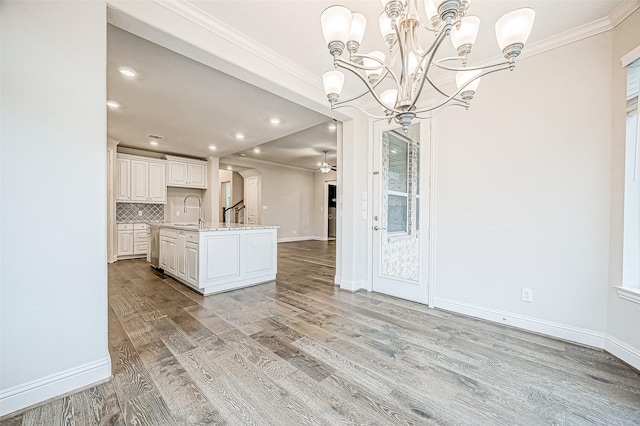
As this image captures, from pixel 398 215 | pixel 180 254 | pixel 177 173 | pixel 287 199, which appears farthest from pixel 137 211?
pixel 398 215

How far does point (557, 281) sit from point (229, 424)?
9.09 feet

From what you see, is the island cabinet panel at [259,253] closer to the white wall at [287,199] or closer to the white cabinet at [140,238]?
the white cabinet at [140,238]

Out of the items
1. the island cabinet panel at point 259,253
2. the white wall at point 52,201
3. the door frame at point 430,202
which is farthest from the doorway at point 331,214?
the white wall at point 52,201

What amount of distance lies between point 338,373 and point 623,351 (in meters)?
2.14

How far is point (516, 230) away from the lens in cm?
251

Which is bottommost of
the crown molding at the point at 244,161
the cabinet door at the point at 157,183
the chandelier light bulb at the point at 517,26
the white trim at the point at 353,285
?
the white trim at the point at 353,285

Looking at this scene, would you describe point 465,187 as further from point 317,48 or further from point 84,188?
point 84,188

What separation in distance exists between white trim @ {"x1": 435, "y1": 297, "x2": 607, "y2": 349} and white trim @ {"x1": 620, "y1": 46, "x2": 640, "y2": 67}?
2092mm

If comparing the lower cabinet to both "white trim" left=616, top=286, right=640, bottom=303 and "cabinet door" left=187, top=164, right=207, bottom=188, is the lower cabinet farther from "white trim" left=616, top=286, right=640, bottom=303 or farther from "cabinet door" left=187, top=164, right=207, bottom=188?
"white trim" left=616, top=286, right=640, bottom=303

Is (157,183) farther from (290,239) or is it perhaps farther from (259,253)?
(290,239)

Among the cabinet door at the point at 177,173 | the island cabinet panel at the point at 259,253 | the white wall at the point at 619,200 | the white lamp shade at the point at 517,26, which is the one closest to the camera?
the white lamp shade at the point at 517,26

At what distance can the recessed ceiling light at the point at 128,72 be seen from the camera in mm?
2828

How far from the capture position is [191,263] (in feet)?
11.7

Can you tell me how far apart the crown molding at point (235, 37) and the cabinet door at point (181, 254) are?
2.58 metres
